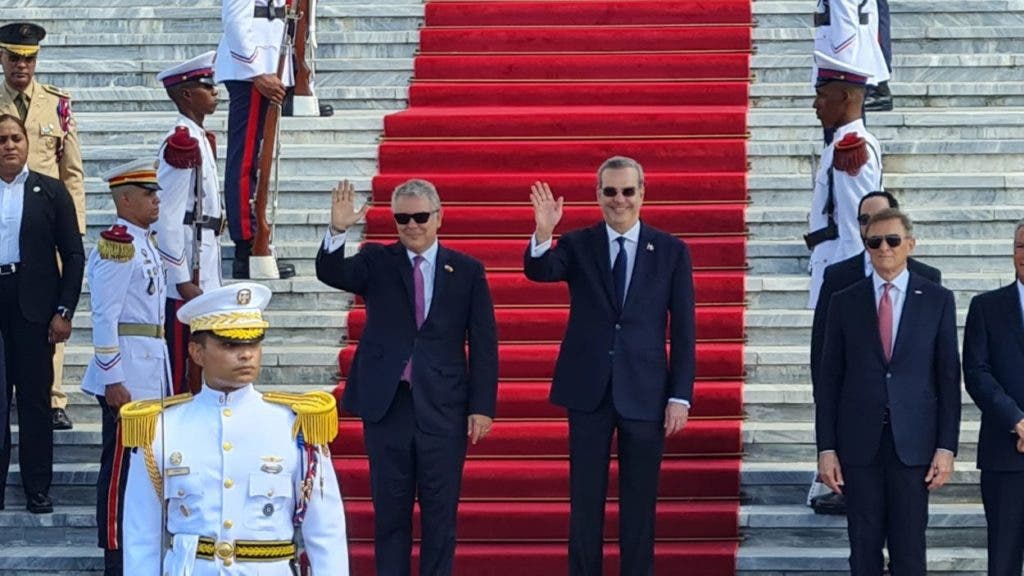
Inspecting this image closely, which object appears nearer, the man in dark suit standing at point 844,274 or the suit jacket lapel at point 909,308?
the suit jacket lapel at point 909,308

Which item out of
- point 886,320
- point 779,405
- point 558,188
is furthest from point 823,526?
point 558,188

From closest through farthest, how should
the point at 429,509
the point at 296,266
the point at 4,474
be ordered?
the point at 429,509
the point at 4,474
the point at 296,266

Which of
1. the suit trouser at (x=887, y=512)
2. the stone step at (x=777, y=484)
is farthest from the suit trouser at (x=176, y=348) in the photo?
the suit trouser at (x=887, y=512)

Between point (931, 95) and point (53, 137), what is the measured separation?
4.81 meters

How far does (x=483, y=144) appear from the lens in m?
11.7

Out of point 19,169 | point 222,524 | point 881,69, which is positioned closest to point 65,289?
point 19,169

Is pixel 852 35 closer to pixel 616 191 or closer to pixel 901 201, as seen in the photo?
pixel 901 201

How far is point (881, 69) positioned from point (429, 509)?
433 centimetres

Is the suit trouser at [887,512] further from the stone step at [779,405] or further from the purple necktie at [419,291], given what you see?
the purple necktie at [419,291]

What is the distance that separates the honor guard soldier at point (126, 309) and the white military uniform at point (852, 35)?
388cm

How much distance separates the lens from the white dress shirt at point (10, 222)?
384 inches

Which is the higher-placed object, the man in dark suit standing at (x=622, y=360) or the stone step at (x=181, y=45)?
the stone step at (x=181, y=45)

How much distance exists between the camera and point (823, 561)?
9.12 metres

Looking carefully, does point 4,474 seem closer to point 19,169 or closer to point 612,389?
point 19,169
